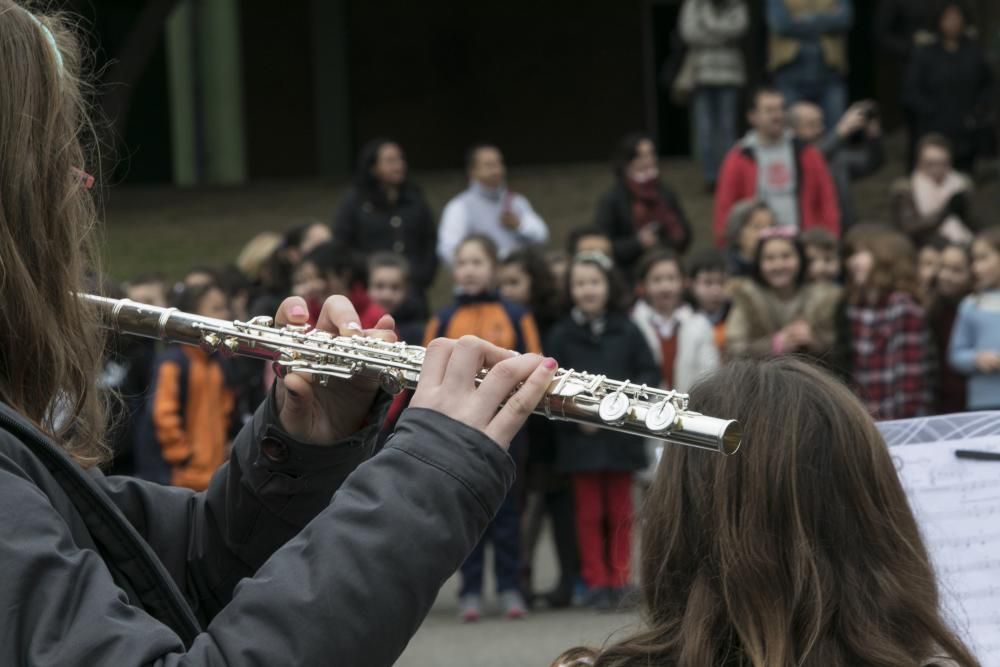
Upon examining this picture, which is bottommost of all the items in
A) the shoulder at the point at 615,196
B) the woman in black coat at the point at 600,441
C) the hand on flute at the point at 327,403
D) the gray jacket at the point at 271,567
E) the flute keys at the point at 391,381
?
the woman in black coat at the point at 600,441

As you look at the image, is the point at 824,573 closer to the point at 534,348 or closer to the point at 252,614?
the point at 252,614

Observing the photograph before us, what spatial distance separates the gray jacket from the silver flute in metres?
0.16

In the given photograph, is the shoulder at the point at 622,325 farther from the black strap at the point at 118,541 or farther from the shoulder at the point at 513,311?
the black strap at the point at 118,541

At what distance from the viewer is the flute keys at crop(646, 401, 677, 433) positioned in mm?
1688

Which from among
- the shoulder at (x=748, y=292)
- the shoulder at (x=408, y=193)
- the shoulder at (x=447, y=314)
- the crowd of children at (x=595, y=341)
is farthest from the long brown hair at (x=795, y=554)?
the shoulder at (x=408, y=193)

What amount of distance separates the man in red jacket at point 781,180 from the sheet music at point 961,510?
6795 millimetres

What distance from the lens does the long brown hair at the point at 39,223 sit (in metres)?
1.63

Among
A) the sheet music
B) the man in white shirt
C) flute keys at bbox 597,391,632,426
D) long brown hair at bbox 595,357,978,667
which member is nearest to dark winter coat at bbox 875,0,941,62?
the man in white shirt

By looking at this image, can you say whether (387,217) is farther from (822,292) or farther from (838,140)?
(838,140)

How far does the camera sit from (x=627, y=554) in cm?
696

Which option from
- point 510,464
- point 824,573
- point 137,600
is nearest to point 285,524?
point 137,600

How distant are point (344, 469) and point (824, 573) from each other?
0.64 meters

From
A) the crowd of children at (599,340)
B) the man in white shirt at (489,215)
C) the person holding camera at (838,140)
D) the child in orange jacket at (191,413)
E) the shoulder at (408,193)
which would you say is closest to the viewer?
the child in orange jacket at (191,413)

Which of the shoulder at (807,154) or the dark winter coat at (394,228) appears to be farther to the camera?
the shoulder at (807,154)
